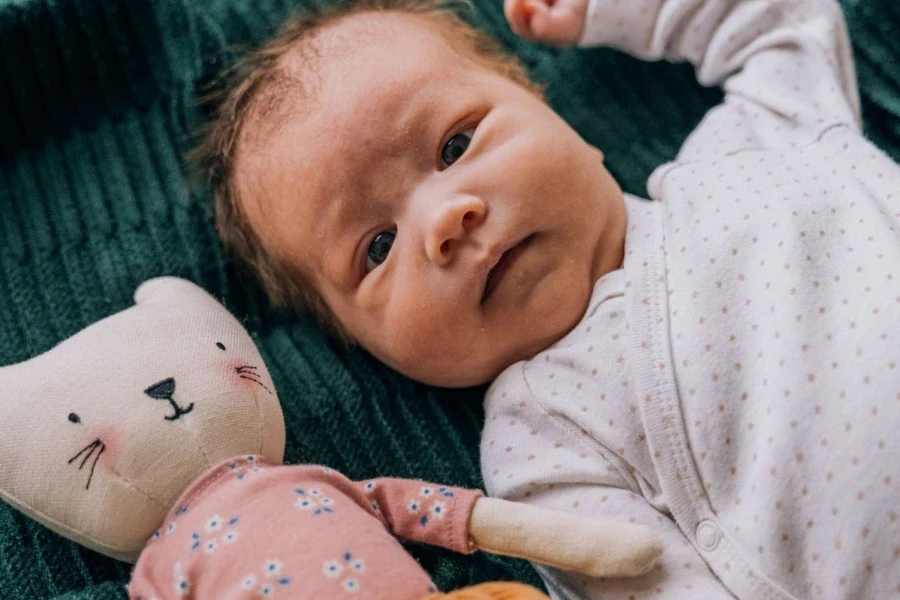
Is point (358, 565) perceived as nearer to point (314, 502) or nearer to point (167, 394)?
point (314, 502)

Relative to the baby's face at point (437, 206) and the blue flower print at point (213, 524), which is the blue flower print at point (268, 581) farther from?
the baby's face at point (437, 206)

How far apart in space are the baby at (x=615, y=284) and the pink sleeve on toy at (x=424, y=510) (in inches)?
4.3

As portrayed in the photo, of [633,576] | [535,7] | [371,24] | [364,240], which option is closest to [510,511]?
[633,576]

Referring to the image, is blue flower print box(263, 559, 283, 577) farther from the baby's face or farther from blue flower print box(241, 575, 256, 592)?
the baby's face

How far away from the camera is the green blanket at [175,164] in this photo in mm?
1011

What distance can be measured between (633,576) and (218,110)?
762mm

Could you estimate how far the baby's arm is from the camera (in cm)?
104

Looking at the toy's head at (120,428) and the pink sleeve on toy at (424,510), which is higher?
the toy's head at (120,428)

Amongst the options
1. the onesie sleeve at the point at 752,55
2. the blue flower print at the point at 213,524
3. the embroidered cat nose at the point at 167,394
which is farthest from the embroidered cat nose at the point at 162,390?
the onesie sleeve at the point at 752,55

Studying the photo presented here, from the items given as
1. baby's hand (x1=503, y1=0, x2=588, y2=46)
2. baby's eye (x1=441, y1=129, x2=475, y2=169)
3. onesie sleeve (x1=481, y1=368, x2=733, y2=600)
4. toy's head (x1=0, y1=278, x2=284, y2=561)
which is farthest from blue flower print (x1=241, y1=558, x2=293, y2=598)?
baby's hand (x1=503, y1=0, x2=588, y2=46)

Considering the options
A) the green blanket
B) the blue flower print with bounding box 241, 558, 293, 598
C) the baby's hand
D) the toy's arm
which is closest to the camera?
the blue flower print with bounding box 241, 558, 293, 598

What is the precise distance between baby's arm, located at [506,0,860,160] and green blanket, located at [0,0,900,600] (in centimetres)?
7

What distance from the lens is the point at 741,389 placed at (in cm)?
81

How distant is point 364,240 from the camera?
919 mm
